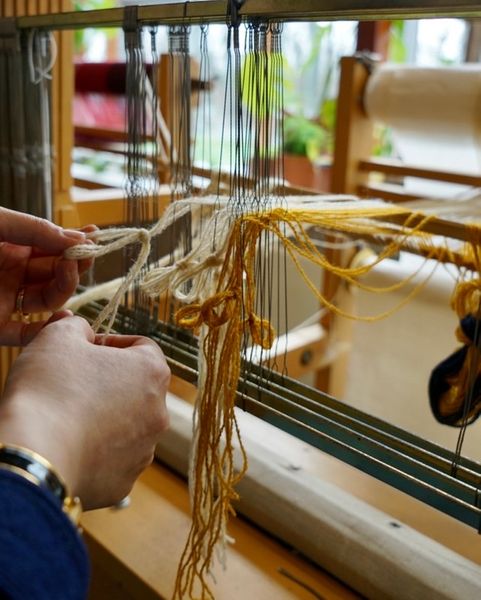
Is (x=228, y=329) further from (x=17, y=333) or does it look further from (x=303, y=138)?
(x=303, y=138)

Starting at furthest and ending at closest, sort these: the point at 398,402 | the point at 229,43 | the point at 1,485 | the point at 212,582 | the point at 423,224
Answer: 1. the point at 398,402
2. the point at 423,224
3. the point at 212,582
4. the point at 229,43
5. the point at 1,485

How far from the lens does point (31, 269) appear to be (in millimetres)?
592

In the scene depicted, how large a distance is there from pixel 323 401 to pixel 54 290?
0.23m

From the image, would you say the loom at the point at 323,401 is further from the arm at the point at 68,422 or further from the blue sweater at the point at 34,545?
the blue sweater at the point at 34,545

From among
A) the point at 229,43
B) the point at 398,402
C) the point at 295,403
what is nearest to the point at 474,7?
the point at 229,43

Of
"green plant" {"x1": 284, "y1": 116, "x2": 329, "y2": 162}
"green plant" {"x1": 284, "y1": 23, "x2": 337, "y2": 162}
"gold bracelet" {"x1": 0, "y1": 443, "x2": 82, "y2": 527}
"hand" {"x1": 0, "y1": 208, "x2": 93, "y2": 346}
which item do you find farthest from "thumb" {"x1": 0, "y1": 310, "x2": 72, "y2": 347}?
"green plant" {"x1": 284, "y1": 116, "x2": 329, "y2": 162}

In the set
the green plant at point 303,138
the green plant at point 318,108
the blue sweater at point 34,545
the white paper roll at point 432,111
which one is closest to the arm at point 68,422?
the blue sweater at point 34,545

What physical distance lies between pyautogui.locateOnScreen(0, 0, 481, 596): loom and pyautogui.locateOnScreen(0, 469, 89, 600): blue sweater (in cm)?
21

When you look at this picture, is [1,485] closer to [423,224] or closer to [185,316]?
[185,316]

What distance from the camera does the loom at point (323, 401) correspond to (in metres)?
0.44

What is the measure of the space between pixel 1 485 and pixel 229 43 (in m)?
0.32

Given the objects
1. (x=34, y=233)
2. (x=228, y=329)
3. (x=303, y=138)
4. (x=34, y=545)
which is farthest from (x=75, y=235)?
(x=303, y=138)

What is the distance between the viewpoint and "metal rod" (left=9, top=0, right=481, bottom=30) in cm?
40

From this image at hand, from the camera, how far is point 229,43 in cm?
49
